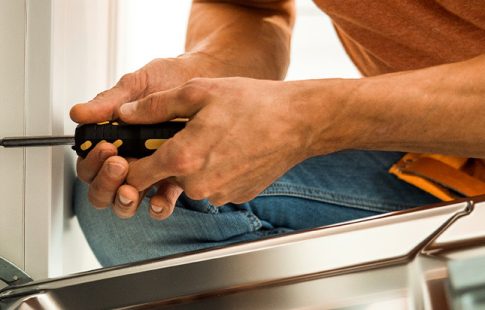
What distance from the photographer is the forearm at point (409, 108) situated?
61cm

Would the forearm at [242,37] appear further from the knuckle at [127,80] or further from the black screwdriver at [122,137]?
the black screwdriver at [122,137]

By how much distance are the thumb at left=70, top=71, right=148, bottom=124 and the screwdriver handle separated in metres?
0.01

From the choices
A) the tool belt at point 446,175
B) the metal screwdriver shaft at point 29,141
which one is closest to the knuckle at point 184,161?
the metal screwdriver shaft at point 29,141

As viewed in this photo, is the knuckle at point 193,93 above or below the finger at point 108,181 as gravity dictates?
above

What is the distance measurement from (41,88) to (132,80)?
0.10 meters

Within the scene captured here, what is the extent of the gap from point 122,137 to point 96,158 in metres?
0.03

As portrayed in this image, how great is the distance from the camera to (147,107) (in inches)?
22.7

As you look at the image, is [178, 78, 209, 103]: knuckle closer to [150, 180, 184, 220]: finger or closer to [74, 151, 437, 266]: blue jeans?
[150, 180, 184, 220]: finger

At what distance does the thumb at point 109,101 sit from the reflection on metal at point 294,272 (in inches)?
4.8

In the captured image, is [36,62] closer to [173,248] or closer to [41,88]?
[41,88]

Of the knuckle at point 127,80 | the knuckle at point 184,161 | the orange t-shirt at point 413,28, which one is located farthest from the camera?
the orange t-shirt at point 413,28

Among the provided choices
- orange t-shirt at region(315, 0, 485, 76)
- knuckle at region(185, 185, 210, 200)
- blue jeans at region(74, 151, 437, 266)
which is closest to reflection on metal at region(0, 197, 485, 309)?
knuckle at region(185, 185, 210, 200)

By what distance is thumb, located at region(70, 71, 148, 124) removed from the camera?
23.1 inches

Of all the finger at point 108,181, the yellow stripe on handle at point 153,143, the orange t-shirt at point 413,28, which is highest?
the orange t-shirt at point 413,28
